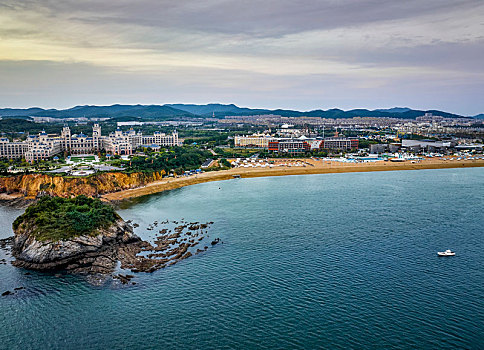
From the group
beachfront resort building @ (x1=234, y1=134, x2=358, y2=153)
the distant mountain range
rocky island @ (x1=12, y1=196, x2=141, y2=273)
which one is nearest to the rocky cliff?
rocky island @ (x1=12, y1=196, x2=141, y2=273)

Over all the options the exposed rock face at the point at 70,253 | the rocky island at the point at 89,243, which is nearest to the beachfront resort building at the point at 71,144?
the rocky island at the point at 89,243

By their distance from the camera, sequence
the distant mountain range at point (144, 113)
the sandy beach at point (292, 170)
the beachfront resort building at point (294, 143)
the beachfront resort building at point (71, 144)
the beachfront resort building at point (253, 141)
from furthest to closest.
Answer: the distant mountain range at point (144, 113) → the beachfront resort building at point (253, 141) → the beachfront resort building at point (294, 143) → the beachfront resort building at point (71, 144) → the sandy beach at point (292, 170)

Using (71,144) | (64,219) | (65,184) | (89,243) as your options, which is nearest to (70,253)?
(89,243)

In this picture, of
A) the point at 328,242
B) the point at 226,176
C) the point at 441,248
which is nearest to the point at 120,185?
the point at 226,176

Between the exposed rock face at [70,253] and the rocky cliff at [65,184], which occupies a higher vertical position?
the rocky cliff at [65,184]

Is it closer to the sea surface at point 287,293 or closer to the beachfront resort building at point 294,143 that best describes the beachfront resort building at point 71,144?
the beachfront resort building at point 294,143
